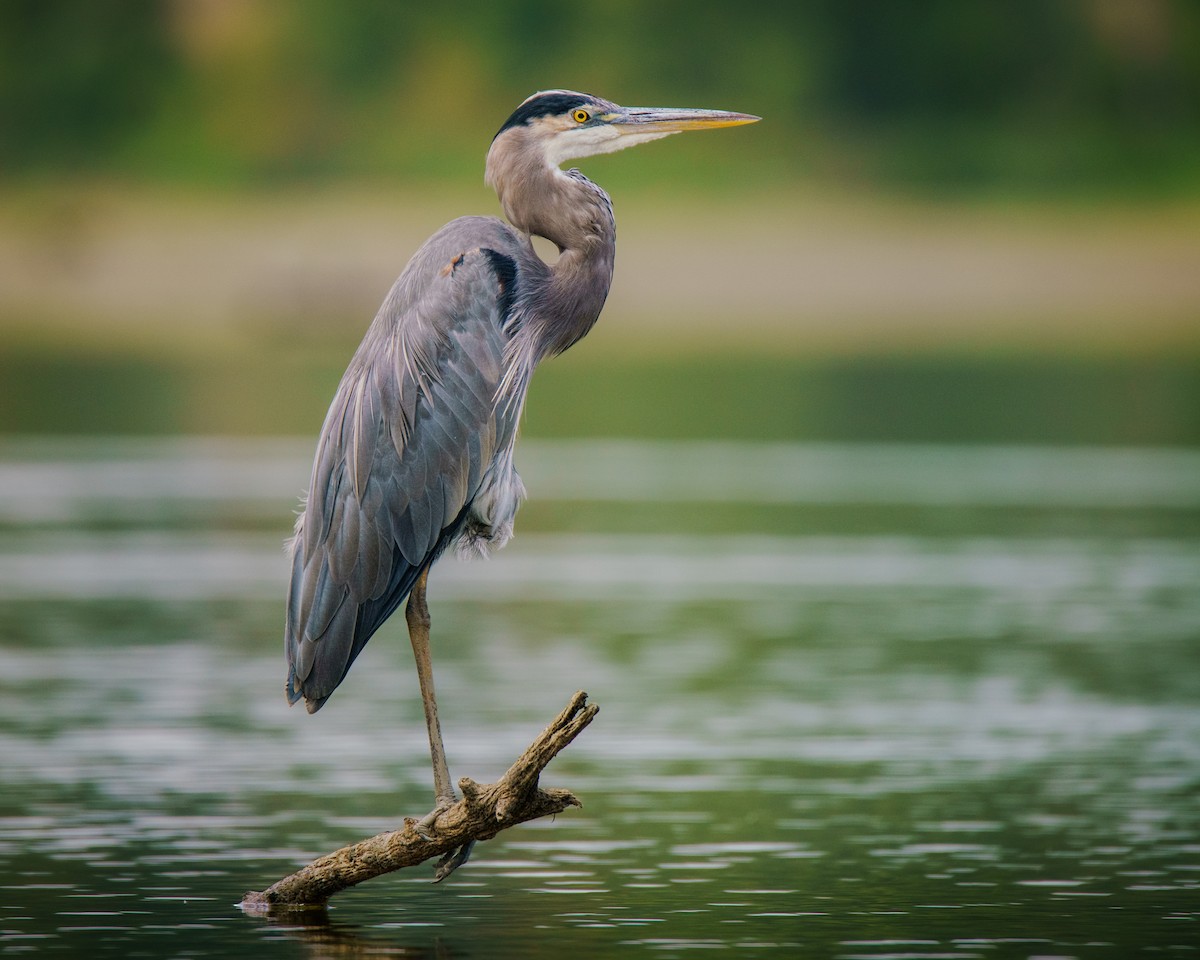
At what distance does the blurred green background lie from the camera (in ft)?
132

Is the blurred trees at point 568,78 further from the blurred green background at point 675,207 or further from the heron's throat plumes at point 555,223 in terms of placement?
the heron's throat plumes at point 555,223

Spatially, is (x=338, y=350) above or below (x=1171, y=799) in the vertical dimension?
above

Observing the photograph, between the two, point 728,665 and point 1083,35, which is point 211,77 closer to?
point 1083,35

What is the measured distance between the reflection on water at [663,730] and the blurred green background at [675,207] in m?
10.6

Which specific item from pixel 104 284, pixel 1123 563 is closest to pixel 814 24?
pixel 104 284

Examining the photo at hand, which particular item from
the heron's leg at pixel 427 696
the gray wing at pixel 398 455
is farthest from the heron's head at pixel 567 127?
the heron's leg at pixel 427 696

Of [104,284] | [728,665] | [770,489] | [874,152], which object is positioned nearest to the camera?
[728,665]

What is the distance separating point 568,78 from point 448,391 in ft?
245

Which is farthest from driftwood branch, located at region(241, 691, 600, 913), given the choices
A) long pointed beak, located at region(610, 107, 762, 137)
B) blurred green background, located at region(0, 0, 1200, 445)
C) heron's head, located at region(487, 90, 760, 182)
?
blurred green background, located at region(0, 0, 1200, 445)

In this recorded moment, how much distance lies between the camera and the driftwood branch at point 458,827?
27.5ft

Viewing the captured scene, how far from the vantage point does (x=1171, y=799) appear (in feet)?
38.4

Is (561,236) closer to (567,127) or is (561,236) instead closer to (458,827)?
(567,127)

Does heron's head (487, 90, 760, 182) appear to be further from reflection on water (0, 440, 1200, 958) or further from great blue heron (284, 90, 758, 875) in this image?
reflection on water (0, 440, 1200, 958)

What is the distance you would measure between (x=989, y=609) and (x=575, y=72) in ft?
222
